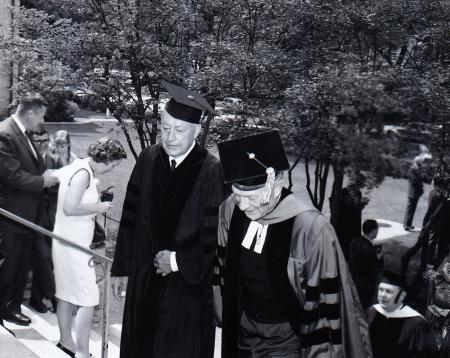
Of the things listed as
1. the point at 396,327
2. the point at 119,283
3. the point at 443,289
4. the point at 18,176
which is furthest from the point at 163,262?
the point at 443,289

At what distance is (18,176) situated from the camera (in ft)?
13.0

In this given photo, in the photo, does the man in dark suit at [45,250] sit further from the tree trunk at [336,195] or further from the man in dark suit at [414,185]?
the man in dark suit at [414,185]

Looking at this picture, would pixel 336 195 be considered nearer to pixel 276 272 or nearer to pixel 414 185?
pixel 414 185

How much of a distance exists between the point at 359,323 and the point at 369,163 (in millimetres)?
1865

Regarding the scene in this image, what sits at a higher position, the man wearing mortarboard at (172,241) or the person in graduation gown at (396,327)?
the man wearing mortarboard at (172,241)

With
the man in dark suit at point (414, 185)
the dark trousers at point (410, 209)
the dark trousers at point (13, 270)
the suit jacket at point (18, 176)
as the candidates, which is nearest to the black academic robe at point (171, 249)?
the suit jacket at point (18, 176)

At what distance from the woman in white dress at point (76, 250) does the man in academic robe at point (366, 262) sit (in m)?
2.01

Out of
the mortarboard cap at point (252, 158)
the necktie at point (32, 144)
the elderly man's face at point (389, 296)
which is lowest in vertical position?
the elderly man's face at point (389, 296)

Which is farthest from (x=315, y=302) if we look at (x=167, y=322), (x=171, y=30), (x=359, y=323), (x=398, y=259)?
(x=171, y=30)

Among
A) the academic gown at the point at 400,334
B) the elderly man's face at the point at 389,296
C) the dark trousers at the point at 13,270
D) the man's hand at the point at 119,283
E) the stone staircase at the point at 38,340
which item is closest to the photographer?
the man's hand at the point at 119,283

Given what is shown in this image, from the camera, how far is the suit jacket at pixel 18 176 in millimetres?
3887

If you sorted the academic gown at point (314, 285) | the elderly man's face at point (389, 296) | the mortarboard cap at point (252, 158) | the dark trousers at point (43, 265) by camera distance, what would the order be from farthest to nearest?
1. the dark trousers at point (43, 265)
2. the elderly man's face at point (389, 296)
3. the mortarboard cap at point (252, 158)
4. the academic gown at point (314, 285)

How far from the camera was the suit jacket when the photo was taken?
3887mm

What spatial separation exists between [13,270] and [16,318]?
13.0 inches
